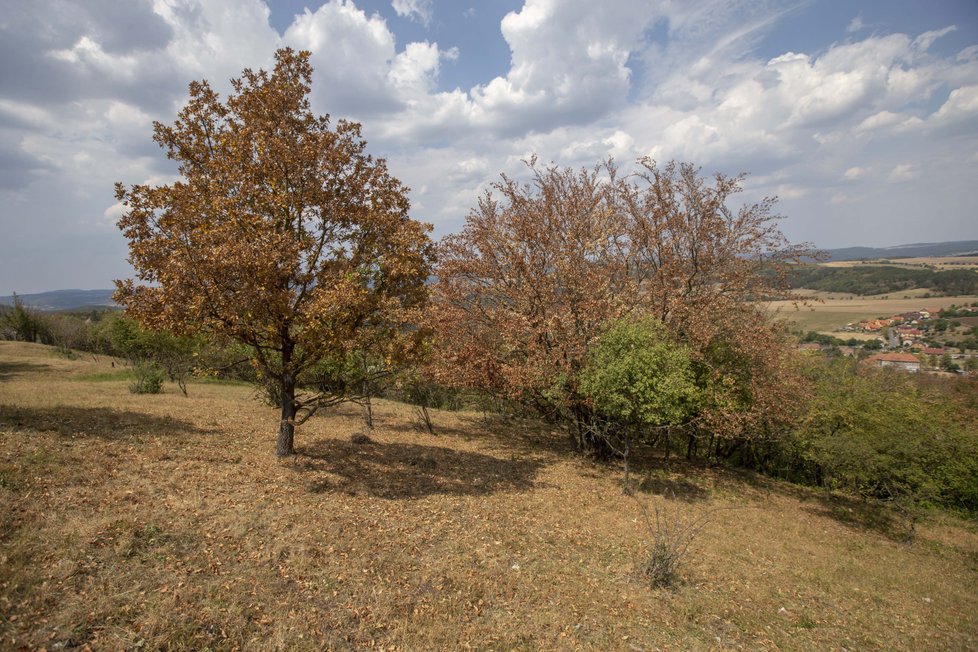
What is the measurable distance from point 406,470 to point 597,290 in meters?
9.51

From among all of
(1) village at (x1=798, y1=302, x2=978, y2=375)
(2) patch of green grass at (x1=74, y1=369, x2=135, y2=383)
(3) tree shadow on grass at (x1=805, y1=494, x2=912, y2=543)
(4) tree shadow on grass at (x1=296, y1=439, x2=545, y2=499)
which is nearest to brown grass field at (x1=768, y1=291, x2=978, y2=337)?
(1) village at (x1=798, y1=302, x2=978, y2=375)

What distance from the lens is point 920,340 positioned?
8288 cm

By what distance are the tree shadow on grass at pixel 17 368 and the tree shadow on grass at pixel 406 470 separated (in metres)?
32.7

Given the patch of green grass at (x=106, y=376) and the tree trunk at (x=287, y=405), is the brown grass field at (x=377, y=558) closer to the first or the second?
Answer: the tree trunk at (x=287, y=405)

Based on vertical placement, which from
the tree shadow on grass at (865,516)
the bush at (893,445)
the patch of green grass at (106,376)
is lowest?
the tree shadow on grass at (865,516)

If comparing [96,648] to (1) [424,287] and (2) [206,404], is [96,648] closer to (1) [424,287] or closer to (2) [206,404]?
(1) [424,287]

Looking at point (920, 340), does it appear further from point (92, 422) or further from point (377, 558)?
point (92, 422)

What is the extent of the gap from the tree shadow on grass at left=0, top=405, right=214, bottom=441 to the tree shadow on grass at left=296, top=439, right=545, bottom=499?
170 inches

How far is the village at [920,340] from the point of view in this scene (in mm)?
68250

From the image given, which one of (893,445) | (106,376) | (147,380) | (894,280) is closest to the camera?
(893,445)

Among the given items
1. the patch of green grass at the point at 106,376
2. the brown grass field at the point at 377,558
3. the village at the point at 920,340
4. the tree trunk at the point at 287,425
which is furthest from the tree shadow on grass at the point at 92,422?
the village at the point at 920,340

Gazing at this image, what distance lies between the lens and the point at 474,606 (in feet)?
23.2

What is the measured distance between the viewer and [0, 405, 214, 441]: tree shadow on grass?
10992 mm

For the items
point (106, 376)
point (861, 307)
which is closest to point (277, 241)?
point (106, 376)
